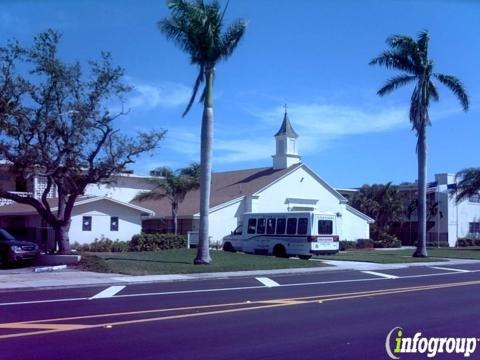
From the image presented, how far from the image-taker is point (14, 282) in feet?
66.9

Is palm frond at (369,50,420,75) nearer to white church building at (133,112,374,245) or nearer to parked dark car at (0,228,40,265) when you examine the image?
white church building at (133,112,374,245)

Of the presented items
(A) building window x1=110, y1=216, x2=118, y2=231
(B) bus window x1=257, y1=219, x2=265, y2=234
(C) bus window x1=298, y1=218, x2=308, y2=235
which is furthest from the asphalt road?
(A) building window x1=110, y1=216, x2=118, y2=231

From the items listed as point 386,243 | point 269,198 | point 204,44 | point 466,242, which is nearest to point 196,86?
point 204,44

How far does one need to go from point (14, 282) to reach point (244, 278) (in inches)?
315

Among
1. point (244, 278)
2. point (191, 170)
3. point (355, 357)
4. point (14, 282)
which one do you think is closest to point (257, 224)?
point (191, 170)

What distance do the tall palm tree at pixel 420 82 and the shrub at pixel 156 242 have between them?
14479mm

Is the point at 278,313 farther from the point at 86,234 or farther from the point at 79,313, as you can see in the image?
the point at 86,234

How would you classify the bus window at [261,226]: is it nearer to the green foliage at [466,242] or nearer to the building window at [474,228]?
the green foliage at [466,242]

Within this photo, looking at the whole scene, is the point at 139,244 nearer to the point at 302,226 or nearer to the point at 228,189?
the point at 302,226

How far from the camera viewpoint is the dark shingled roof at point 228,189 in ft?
149

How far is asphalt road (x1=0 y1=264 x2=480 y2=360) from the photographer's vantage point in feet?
30.7

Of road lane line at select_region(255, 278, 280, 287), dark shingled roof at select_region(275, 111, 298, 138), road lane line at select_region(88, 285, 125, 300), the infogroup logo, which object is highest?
dark shingled roof at select_region(275, 111, 298, 138)

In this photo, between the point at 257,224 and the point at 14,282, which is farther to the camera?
the point at 257,224

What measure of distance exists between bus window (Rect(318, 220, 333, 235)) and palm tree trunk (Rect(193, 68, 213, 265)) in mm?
7661
